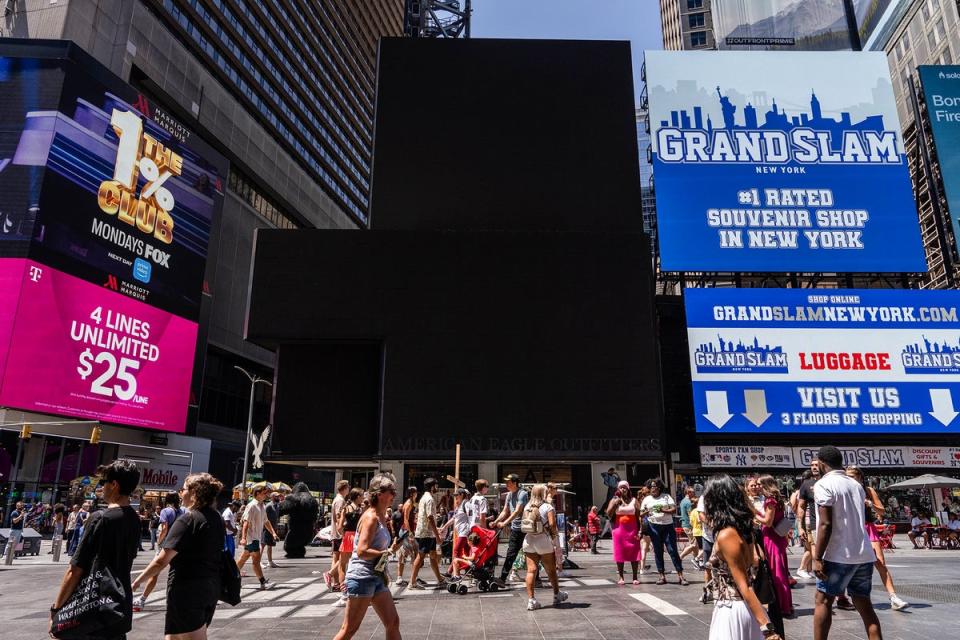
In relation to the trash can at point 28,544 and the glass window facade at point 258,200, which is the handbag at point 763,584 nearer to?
the trash can at point 28,544

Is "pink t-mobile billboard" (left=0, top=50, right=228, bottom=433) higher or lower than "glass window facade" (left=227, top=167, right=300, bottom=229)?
lower

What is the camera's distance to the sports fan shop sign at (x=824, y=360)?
94.8ft

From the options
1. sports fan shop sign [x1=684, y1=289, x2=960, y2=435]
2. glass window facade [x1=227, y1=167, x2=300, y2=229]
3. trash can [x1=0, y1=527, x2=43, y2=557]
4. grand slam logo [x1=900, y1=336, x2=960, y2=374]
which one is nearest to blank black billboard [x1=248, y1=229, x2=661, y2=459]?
sports fan shop sign [x1=684, y1=289, x2=960, y2=435]

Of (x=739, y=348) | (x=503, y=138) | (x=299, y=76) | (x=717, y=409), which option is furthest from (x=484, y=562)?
(x=299, y=76)

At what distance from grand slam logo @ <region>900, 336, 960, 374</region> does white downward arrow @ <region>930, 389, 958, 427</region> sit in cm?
102

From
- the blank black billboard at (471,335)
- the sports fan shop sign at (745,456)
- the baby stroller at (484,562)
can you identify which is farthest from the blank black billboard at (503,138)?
the baby stroller at (484,562)

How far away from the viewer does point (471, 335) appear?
1093 inches

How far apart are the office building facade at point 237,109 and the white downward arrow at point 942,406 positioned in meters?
42.9

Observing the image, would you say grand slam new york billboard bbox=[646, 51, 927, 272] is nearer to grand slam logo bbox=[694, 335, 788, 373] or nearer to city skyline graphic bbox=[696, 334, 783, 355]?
city skyline graphic bbox=[696, 334, 783, 355]

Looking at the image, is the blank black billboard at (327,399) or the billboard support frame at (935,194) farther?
the billboard support frame at (935,194)

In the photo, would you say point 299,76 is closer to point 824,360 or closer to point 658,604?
point 824,360

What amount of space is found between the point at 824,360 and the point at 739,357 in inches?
151

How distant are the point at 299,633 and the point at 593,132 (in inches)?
1108

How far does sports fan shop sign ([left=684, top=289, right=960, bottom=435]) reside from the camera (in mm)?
28906
